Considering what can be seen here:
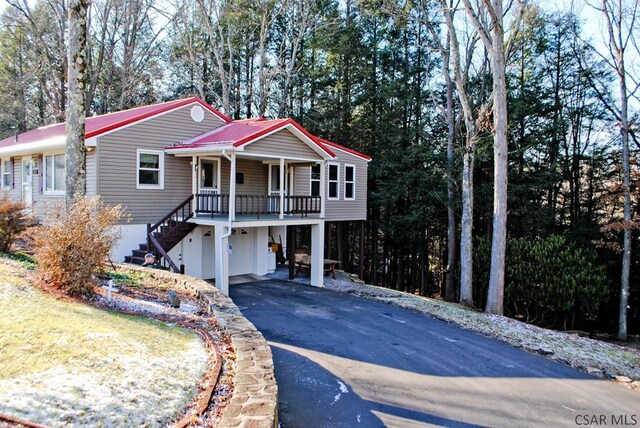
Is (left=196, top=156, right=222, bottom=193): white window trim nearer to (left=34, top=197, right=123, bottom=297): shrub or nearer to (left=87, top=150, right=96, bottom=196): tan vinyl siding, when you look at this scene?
(left=87, top=150, right=96, bottom=196): tan vinyl siding

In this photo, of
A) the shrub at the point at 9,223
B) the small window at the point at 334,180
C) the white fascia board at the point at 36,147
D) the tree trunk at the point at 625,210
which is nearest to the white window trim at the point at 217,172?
the white fascia board at the point at 36,147

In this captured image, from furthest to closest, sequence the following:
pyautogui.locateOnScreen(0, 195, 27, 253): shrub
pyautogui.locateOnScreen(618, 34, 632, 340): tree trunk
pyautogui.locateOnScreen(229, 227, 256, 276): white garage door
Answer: pyautogui.locateOnScreen(618, 34, 632, 340): tree trunk
pyautogui.locateOnScreen(229, 227, 256, 276): white garage door
pyautogui.locateOnScreen(0, 195, 27, 253): shrub

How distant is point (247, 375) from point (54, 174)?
1308 cm

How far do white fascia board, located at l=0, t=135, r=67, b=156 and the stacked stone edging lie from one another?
8681 millimetres

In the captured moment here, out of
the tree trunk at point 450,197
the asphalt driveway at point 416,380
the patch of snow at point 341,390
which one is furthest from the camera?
the tree trunk at point 450,197

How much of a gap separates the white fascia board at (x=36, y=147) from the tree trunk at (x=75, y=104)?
3.67 m

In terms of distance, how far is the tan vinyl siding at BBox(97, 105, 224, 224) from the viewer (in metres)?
12.3

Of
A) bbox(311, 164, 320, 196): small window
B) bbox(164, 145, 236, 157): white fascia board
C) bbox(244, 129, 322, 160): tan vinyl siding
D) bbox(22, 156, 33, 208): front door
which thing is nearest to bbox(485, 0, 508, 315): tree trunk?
bbox(244, 129, 322, 160): tan vinyl siding

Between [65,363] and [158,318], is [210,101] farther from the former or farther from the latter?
[65,363]

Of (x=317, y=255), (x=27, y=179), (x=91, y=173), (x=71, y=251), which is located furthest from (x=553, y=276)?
(x=27, y=179)

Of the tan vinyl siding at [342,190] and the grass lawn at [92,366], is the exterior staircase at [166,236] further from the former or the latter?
the grass lawn at [92,366]

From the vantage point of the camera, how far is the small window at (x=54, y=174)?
14.1 metres

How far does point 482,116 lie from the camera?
14914 mm

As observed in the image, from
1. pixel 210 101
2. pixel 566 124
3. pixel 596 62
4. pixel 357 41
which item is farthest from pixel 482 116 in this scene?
pixel 210 101
